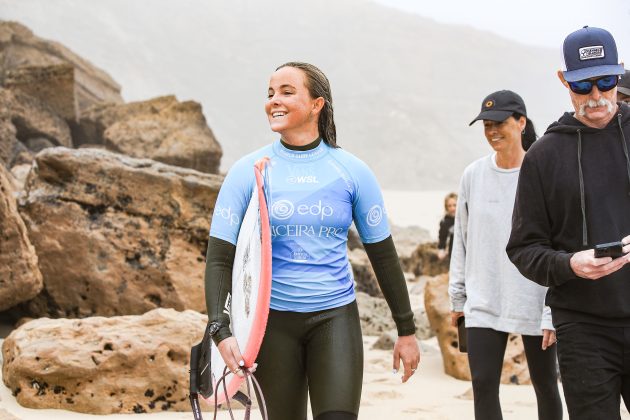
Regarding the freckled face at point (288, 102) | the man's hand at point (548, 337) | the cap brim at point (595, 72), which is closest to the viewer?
the cap brim at point (595, 72)

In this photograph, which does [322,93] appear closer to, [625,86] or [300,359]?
[300,359]

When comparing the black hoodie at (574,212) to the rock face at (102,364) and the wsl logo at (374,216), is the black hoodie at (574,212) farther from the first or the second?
the rock face at (102,364)

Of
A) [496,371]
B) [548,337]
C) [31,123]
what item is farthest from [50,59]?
[548,337]

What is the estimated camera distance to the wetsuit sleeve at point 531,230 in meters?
2.73

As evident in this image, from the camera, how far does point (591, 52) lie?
2.75m

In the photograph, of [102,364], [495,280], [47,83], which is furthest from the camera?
[47,83]

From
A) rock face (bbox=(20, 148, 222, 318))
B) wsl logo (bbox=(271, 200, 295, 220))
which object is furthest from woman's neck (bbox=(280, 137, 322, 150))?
rock face (bbox=(20, 148, 222, 318))

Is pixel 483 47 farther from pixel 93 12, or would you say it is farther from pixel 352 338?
pixel 352 338

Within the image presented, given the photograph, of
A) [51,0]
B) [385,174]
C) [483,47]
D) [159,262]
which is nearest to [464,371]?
[159,262]

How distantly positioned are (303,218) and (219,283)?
37 cm

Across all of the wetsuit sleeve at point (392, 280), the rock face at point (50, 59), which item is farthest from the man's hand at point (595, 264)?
the rock face at point (50, 59)

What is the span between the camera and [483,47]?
5856 inches

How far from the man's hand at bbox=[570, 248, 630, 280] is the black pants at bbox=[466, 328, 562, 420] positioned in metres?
1.52

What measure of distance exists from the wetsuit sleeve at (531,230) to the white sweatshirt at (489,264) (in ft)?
3.88
